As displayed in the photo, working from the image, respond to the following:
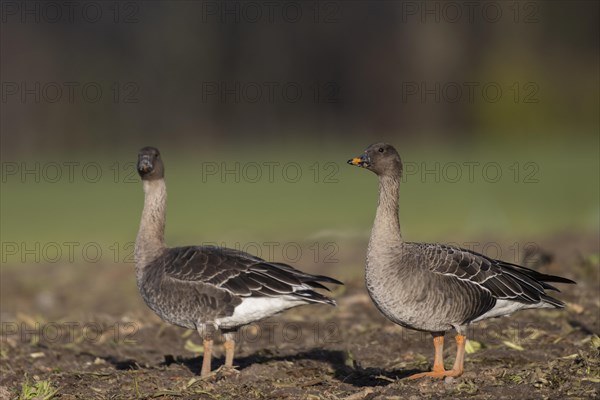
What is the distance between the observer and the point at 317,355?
39.1 ft

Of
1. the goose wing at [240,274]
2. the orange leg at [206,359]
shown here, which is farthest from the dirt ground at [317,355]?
the goose wing at [240,274]

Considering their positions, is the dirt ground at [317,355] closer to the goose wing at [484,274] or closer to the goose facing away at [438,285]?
the goose facing away at [438,285]

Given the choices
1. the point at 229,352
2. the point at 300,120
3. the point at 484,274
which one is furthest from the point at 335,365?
the point at 300,120

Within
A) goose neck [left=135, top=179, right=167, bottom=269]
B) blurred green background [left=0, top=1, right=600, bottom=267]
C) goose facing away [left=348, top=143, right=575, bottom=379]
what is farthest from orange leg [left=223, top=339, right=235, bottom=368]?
blurred green background [left=0, top=1, right=600, bottom=267]

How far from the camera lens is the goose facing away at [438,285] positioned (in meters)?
9.84

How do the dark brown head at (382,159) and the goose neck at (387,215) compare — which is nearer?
the goose neck at (387,215)

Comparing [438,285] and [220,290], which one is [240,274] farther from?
[438,285]

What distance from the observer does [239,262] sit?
36.4 ft

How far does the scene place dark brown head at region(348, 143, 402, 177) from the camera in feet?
35.2

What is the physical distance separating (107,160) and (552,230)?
49.7 metres

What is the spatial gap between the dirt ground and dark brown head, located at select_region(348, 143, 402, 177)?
2233 mm

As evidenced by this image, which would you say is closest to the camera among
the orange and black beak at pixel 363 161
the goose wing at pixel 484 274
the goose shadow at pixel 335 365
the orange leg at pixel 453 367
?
the orange leg at pixel 453 367

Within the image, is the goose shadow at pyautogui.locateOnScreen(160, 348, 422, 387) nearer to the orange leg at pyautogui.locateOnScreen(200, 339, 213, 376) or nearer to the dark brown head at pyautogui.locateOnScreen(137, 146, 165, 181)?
the orange leg at pyautogui.locateOnScreen(200, 339, 213, 376)

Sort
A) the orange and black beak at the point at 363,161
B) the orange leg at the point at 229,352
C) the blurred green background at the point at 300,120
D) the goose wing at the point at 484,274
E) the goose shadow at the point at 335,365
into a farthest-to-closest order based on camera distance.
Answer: the blurred green background at the point at 300,120
the orange leg at the point at 229,352
the orange and black beak at the point at 363,161
the goose shadow at the point at 335,365
the goose wing at the point at 484,274
